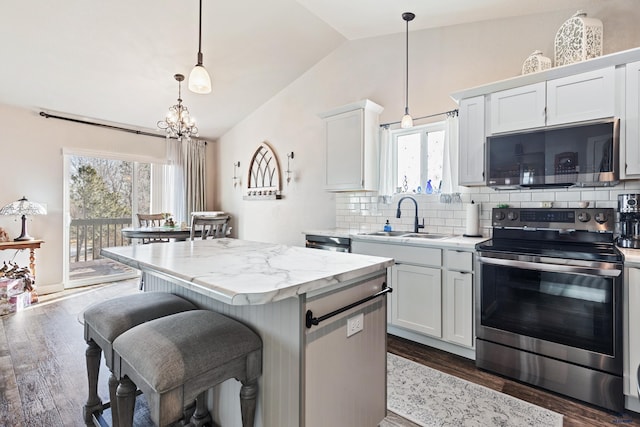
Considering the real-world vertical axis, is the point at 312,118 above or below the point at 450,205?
above

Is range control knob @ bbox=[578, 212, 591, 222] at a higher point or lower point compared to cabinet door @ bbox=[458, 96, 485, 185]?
lower

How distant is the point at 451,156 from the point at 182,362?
9.43ft

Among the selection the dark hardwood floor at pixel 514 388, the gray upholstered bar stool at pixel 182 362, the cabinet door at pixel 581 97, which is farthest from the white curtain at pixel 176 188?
the cabinet door at pixel 581 97

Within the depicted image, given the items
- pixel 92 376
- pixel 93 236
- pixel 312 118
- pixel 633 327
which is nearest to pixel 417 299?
pixel 633 327

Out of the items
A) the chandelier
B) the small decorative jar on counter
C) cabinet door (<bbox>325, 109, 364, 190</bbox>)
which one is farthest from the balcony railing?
the small decorative jar on counter

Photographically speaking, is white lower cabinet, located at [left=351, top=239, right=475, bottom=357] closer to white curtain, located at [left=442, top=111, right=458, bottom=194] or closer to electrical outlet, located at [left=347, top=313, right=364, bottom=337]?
white curtain, located at [left=442, top=111, right=458, bottom=194]

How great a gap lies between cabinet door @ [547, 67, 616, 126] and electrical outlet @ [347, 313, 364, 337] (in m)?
2.08

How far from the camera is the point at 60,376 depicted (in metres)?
2.30

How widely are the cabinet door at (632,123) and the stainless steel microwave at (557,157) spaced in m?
0.05

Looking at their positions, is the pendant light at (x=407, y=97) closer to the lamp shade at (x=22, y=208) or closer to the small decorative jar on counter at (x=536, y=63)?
the small decorative jar on counter at (x=536, y=63)

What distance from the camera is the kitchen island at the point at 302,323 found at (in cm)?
A: 119

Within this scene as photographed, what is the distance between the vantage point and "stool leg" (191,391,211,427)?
65.2 inches

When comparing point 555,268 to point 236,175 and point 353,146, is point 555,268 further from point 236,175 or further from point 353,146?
point 236,175

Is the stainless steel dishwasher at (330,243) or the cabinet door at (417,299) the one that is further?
the stainless steel dishwasher at (330,243)
